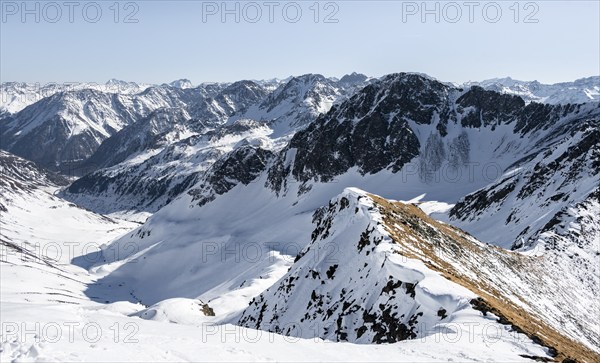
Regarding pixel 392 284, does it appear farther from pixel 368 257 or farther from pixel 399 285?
pixel 368 257

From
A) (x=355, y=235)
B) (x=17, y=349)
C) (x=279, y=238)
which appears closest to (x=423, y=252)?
(x=355, y=235)

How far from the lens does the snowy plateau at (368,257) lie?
20.6 m

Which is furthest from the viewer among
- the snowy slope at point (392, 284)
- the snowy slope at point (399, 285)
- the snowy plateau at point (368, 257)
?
the snowy slope at point (399, 285)

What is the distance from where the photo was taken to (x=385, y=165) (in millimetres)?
162875

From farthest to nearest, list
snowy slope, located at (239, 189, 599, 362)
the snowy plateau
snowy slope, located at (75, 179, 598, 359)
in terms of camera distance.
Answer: snowy slope, located at (75, 179, 598, 359) < snowy slope, located at (239, 189, 599, 362) < the snowy plateau

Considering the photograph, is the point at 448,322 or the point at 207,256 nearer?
the point at 448,322

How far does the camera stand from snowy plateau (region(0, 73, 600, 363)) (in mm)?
20562

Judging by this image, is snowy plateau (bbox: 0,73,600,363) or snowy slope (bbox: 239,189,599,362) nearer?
snowy plateau (bbox: 0,73,600,363)

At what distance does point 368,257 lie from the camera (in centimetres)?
3244

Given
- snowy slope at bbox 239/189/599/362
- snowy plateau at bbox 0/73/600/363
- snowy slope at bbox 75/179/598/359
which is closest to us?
snowy plateau at bbox 0/73/600/363

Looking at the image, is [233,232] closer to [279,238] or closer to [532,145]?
[279,238]

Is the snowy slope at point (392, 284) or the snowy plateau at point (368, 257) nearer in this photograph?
the snowy plateau at point (368, 257)

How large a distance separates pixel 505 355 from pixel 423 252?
14.6 meters

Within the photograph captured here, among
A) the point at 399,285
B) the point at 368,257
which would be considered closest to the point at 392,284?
the point at 399,285
